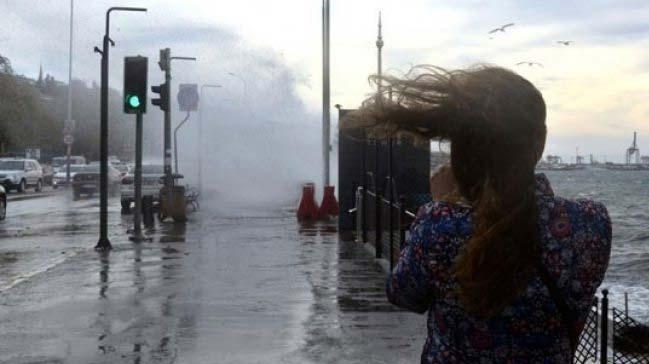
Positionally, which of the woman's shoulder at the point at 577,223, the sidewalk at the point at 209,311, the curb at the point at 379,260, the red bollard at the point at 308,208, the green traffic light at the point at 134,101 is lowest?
the sidewalk at the point at 209,311

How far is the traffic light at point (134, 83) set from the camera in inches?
607

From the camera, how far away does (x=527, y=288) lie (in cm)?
239

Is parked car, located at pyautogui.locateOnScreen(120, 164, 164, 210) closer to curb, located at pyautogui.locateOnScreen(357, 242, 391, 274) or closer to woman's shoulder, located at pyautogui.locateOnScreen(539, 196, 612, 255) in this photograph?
curb, located at pyautogui.locateOnScreen(357, 242, 391, 274)

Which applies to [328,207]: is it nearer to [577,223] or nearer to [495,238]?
[577,223]

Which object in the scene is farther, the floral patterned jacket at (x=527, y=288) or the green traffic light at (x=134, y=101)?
the green traffic light at (x=134, y=101)

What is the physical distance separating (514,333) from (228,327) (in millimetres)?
5855

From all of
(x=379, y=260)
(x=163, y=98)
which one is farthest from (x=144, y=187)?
(x=379, y=260)

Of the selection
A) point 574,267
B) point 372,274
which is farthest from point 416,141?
point 372,274

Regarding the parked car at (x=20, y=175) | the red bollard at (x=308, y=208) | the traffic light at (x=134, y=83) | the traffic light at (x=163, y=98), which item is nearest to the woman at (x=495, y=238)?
the traffic light at (x=134, y=83)

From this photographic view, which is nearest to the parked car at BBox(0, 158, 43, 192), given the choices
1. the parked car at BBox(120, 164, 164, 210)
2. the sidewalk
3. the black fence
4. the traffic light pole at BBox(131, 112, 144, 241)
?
the parked car at BBox(120, 164, 164, 210)

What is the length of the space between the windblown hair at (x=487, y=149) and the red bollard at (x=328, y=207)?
18733mm

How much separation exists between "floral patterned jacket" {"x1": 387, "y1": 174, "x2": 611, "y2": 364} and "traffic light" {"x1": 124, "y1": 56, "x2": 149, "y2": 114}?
44.2ft

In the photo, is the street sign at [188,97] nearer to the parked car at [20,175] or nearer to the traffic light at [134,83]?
the traffic light at [134,83]

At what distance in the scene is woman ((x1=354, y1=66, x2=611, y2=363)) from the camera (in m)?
2.34
